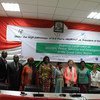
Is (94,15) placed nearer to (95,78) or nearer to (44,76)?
(95,78)

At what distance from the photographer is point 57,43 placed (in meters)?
7.61

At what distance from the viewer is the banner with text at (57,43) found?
24.4 feet

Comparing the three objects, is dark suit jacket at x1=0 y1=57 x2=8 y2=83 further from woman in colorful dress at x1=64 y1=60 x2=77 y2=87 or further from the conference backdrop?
woman in colorful dress at x1=64 y1=60 x2=77 y2=87

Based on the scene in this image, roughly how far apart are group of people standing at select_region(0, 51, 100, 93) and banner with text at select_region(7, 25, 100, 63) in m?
0.75

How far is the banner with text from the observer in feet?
24.4

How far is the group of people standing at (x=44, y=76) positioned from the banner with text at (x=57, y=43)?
75cm

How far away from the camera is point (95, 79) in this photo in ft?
23.0

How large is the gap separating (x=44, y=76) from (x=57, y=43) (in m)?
1.82

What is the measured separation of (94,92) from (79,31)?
11.0 ft

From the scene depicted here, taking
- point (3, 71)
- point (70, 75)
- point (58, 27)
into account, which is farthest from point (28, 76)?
point (58, 27)

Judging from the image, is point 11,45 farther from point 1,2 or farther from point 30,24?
point 1,2

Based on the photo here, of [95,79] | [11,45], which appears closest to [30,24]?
[11,45]

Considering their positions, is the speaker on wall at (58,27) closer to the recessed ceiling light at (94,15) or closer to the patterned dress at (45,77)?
the recessed ceiling light at (94,15)

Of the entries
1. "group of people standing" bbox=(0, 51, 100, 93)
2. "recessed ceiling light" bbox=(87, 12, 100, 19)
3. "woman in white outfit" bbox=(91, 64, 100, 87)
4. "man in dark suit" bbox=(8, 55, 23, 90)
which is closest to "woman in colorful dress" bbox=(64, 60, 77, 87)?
"group of people standing" bbox=(0, 51, 100, 93)
